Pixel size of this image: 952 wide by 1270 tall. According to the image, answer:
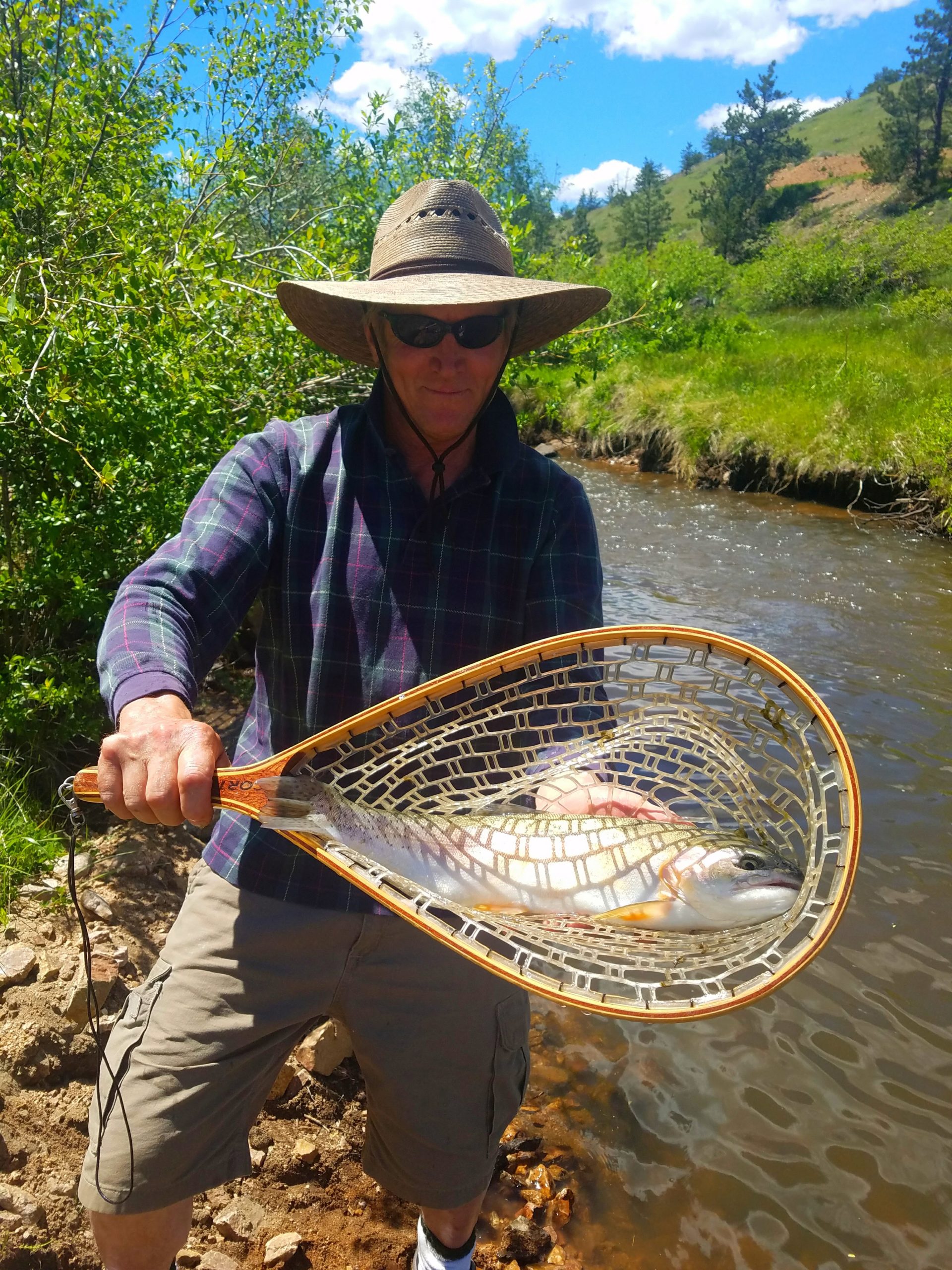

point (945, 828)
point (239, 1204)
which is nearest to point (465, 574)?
point (239, 1204)

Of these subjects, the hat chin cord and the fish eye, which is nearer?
the fish eye

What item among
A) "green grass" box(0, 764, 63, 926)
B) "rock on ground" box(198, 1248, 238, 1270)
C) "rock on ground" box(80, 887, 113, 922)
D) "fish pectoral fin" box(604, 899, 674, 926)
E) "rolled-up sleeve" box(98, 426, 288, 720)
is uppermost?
"rolled-up sleeve" box(98, 426, 288, 720)

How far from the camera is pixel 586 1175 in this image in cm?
276

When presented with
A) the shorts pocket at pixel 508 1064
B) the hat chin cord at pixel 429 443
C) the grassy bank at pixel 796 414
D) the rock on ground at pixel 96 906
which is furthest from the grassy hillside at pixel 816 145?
the shorts pocket at pixel 508 1064

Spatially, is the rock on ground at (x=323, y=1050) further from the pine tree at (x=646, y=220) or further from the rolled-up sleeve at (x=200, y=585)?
the pine tree at (x=646, y=220)

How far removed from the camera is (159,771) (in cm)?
141

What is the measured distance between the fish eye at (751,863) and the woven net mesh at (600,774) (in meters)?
0.09

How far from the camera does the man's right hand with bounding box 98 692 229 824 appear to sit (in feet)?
4.62

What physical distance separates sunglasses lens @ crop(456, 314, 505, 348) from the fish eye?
1.42 metres

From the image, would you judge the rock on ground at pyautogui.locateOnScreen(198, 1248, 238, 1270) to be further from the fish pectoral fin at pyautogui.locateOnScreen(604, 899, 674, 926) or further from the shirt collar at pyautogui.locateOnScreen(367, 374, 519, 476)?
the shirt collar at pyautogui.locateOnScreen(367, 374, 519, 476)

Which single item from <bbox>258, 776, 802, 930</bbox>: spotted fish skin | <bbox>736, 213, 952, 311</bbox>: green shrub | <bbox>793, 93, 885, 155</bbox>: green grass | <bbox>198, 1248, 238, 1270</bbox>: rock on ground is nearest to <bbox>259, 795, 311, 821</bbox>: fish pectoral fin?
<bbox>258, 776, 802, 930</bbox>: spotted fish skin

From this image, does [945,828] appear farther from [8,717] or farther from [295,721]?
[8,717]

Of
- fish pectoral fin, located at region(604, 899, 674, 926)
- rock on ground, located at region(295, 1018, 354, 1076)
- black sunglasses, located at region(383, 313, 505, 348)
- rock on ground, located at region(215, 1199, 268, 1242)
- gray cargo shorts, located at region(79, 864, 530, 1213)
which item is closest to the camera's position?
fish pectoral fin, located at region(604, 899, 674, 926)

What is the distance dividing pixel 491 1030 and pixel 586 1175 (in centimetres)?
119
